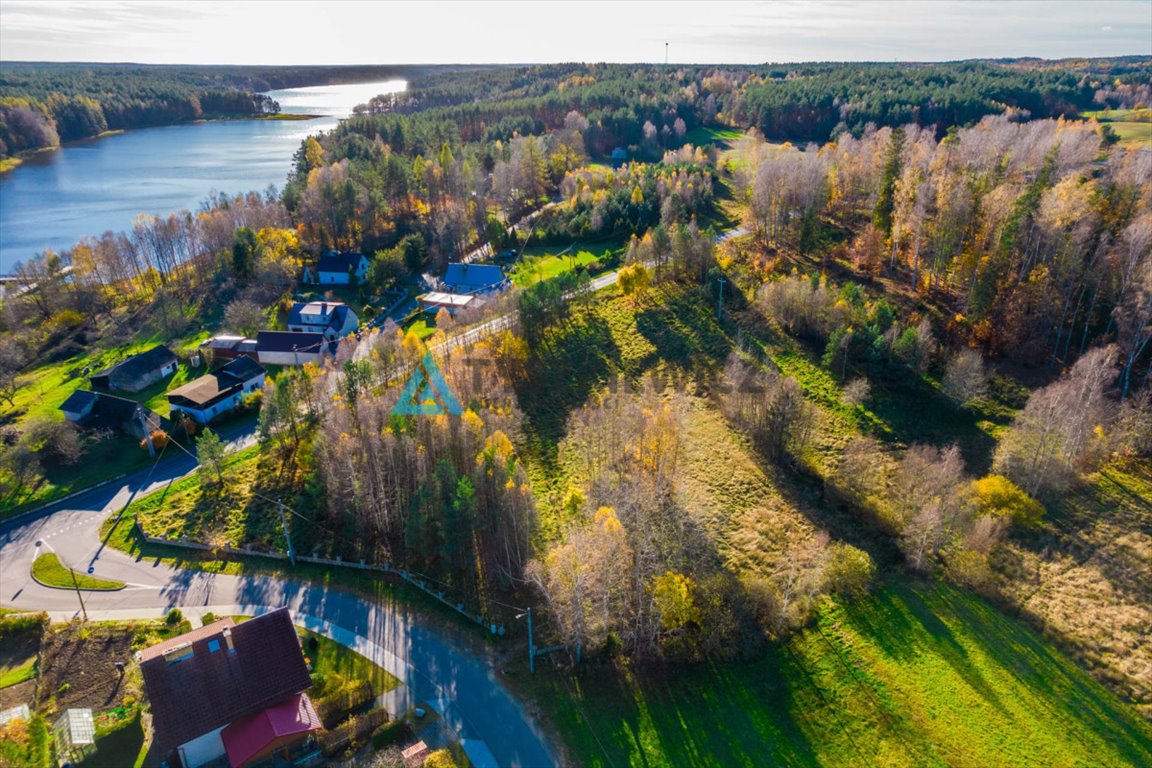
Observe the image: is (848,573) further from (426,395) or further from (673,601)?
(426,395)

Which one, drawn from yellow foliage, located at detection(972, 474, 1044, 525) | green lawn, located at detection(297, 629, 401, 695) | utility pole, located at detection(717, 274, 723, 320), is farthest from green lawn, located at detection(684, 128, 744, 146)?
green lawn, located at detection(297, 629, 401, 695)

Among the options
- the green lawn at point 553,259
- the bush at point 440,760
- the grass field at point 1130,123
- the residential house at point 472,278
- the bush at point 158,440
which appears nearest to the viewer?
the bush at point 440,760

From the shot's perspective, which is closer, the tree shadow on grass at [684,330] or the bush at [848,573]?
the bush at [848,573]

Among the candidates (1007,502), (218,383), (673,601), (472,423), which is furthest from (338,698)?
(1007,502)

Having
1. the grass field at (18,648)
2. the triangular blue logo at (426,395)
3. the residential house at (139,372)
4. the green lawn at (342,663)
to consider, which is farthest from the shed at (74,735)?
the residential house at (139,372)

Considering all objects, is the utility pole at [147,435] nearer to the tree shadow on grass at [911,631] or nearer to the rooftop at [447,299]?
the rooftop at [447,299]

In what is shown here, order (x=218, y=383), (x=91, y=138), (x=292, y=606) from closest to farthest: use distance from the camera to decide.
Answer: (x=292, y=606), (x=218, y=383), (x=91, y=138)

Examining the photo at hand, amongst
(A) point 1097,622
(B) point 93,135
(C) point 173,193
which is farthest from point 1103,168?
(B) point 93,135
